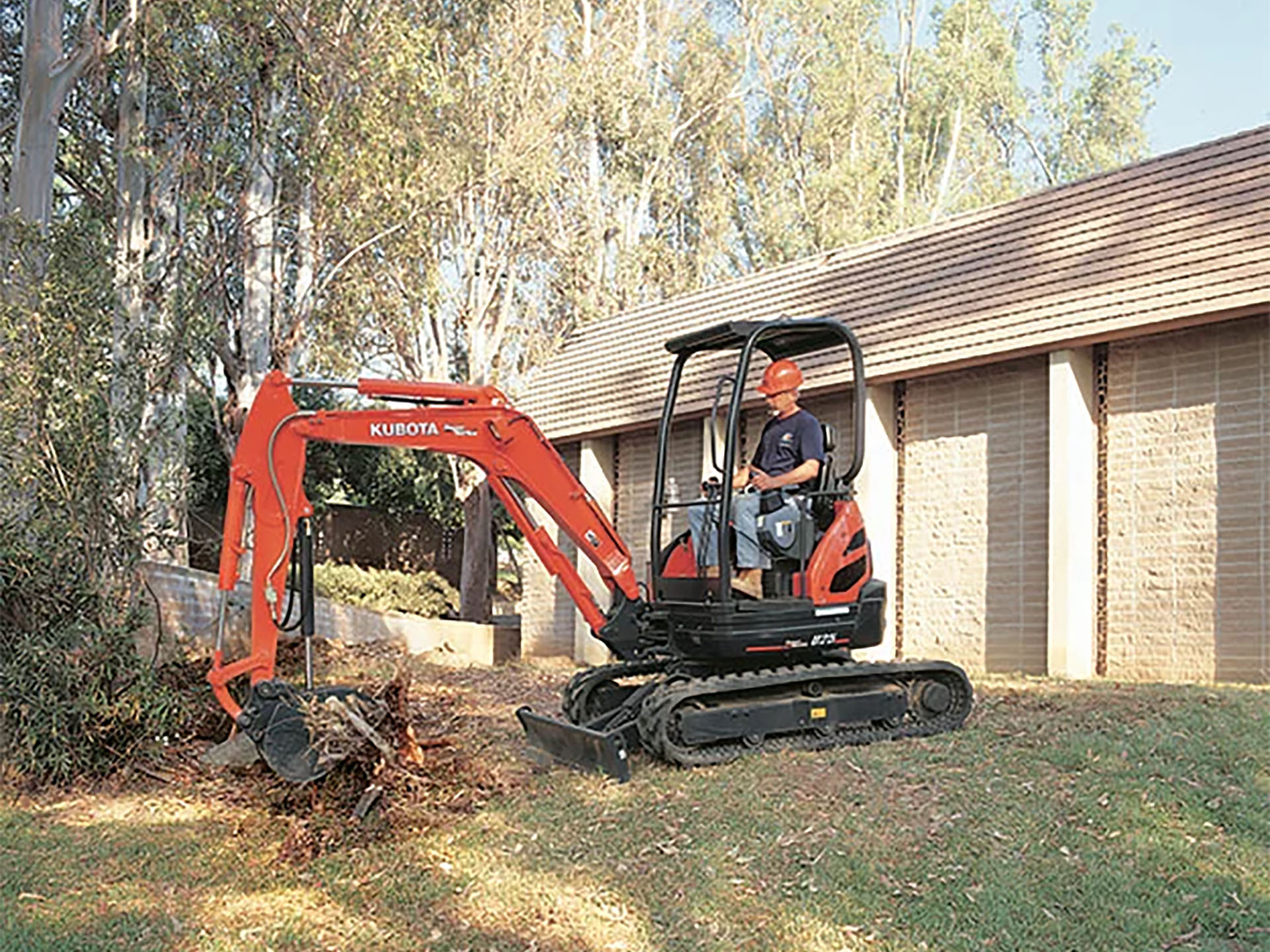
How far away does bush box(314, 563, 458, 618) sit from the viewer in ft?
71.4

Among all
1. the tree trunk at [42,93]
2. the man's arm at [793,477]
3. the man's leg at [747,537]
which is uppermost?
the tree trunk at [42,93]

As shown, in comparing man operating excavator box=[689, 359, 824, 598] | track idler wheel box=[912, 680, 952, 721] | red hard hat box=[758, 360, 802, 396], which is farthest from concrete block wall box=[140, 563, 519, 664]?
track idler wheel box=[912, 680, 952, 721]

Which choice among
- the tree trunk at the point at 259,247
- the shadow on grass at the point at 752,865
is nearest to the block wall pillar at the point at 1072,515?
the shadow on grass at the point at 752,865

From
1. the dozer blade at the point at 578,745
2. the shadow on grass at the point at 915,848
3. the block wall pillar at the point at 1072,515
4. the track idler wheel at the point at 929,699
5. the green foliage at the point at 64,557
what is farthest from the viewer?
the block wall pillar at the point at 1072,515

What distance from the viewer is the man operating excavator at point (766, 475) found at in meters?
8.39

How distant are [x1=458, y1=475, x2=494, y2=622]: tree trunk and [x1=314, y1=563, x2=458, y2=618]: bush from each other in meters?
0.86

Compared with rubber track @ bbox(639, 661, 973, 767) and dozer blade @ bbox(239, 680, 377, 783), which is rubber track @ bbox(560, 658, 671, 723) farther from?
dozer blade @ bbox(239, 680, 377, 783)

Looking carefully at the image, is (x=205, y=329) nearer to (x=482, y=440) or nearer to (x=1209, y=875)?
(x=482, y=440)

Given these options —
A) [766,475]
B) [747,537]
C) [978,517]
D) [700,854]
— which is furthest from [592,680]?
[978,517]

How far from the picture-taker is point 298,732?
7207 mm

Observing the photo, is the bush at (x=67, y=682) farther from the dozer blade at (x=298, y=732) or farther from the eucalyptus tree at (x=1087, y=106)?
the eucalyptus tree at (x=1087, y=106)

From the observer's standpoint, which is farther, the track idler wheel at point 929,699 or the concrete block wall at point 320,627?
the concrete block wall at point 320,627

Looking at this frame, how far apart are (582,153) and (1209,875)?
25611 millimetres

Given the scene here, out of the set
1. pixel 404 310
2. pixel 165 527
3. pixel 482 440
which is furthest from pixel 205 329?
pixel 404 310
